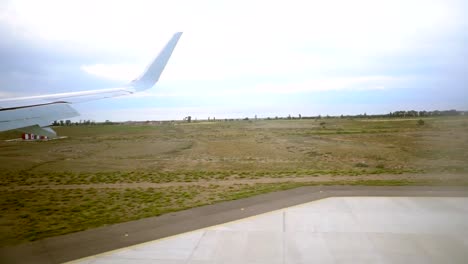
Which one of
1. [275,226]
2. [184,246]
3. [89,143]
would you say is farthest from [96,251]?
[89,143]

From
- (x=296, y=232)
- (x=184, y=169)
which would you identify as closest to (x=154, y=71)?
(x=296, y=232)

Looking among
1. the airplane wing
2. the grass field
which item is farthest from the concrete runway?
the airplane wing

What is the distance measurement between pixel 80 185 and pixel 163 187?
361 cm

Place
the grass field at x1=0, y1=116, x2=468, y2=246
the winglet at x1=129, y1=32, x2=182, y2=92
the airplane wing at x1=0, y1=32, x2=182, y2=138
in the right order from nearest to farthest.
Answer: the airplane wing at x1=0, y1=32, x2=182, y2=138, the winglet at x1=129, y1=32, x2=182, y2=92, the grass field at x1=0, y1=116, x2=468, y2=246

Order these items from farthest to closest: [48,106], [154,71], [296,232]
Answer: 1. [296,232]
2. [154,71]
3. [48,106]

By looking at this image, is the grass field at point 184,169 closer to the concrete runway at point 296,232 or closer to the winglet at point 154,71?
the concrete runway at point 296,232

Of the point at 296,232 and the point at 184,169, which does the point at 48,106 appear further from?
the point at 184,169

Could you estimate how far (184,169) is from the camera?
17.3m

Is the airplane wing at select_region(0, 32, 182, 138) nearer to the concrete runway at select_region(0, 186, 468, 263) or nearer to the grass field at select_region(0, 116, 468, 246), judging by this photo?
the grass field at select_region(0, 116, 468, 246)

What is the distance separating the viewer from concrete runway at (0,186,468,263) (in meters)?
5.82

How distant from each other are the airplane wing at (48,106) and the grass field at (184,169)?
6.72 ft

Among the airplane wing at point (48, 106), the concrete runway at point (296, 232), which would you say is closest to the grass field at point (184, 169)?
the concrete runway at point (296, 232)

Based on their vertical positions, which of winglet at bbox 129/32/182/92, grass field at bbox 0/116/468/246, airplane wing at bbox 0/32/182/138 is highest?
winglet at bbox 129/32/182/92

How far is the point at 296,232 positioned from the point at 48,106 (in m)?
5.17
